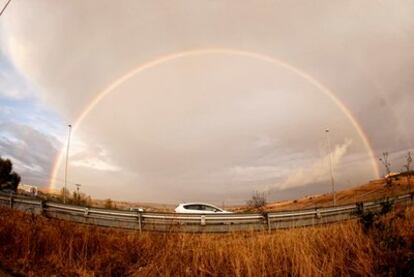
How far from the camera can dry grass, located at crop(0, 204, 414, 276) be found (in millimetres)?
6479

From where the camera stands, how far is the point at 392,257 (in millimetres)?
6324

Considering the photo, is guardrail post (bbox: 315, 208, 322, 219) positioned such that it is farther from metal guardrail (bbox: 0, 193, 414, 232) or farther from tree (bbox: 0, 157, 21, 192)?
tree (bbox: 0, 157, 21, 192)

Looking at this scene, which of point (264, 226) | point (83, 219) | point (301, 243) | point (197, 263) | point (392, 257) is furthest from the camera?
point (83, 219)

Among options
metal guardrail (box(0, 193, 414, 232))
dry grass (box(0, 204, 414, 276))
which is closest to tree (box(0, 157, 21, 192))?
metal guardrail (box(0, 193, 414, 232))

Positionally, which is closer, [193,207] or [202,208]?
[202,208]

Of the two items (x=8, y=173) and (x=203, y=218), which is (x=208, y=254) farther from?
(x=8, y=173)

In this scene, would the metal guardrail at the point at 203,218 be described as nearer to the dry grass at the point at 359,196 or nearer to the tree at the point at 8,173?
the dry grass at the point at 359,196

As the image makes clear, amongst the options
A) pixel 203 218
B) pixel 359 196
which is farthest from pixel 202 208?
pixel 359 196

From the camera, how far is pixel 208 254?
293 inches

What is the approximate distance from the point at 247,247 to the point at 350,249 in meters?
1.86

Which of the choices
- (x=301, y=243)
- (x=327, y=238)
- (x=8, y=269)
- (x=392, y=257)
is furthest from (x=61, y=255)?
(x=392, y=257)

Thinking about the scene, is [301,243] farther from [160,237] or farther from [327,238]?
[160,237]

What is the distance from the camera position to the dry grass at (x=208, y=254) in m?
6.48

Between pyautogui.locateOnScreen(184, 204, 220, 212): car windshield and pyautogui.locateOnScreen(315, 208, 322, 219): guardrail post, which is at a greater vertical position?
pyautogui.locateOnScreen(184, 204, 220, 212): car windshield
